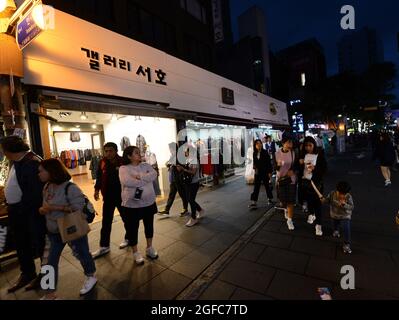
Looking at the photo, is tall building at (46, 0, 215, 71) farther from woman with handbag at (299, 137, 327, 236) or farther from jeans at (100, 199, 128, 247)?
woman with handbag at (299, 137, 327, 236)

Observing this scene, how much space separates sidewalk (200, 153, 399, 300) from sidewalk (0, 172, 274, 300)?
484 mm

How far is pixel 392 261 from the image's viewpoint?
11.2ft

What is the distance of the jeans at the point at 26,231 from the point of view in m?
3.22

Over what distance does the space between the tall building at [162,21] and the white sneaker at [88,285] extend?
25.8ft

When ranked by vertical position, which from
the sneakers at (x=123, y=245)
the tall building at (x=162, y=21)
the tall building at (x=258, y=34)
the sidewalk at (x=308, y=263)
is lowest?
the sidewalk at (x=308, y=263)

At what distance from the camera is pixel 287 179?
16.5 ft

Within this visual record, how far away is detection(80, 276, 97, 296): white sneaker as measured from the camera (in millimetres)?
3061

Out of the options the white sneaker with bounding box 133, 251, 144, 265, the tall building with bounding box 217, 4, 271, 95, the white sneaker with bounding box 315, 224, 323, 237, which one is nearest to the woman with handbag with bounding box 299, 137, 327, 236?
the white sneaker with bounding box 315, 224, 323, 237

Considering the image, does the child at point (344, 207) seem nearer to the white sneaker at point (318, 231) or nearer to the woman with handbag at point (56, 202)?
the white sneaker at point (318, 231)

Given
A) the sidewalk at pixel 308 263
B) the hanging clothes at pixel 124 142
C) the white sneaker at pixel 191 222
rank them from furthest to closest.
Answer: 1. the hanging clothes at pixel 124 142
2. the white sneaker at pixel 191 222
3. the sidewalk at pixel 308 263

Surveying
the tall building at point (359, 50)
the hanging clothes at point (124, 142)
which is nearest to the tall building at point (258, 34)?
the hanging clothes at point (124, 142)

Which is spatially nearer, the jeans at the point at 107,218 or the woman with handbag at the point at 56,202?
the woman with handbag at the point at 56,202

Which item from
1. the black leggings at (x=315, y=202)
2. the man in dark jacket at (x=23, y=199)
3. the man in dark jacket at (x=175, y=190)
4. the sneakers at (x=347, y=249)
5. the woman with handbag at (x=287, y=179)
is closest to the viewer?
the man in dark jacket at (x=23, y=199)
